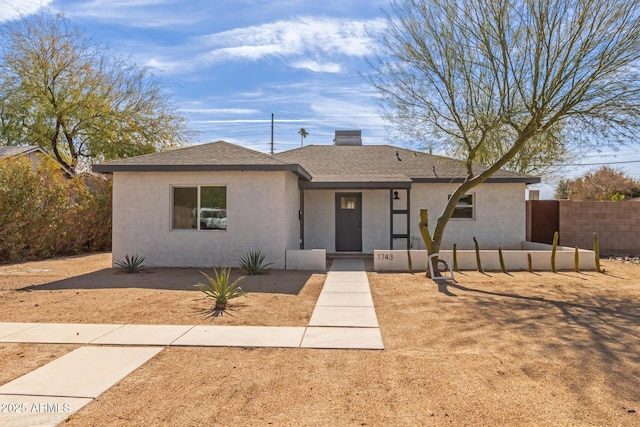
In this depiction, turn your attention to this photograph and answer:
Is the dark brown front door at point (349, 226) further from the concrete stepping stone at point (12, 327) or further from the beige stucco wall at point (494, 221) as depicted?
the concrete stepping stone at point (12, 327)

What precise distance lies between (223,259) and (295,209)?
297 centimetres

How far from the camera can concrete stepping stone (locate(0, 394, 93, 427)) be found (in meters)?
3.37

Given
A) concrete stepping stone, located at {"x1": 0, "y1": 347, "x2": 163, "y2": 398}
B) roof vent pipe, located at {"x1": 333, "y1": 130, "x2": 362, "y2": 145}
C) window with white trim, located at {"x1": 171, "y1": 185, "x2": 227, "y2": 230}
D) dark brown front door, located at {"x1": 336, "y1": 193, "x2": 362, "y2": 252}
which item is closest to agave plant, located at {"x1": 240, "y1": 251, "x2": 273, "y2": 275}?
window with white trim, located at {"x1": 171, "y1": 185, "x2": 227, "y2": 230}

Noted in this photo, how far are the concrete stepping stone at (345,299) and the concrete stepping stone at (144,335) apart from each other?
2575mm

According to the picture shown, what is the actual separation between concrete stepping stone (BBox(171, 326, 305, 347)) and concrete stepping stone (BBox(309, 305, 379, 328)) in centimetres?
52

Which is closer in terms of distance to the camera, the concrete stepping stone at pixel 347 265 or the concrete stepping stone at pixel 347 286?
the concrete stepping stone at pixel 347 286

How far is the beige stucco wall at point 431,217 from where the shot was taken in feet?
50.7

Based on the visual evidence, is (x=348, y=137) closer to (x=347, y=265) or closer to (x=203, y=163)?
(x=347, y=265)

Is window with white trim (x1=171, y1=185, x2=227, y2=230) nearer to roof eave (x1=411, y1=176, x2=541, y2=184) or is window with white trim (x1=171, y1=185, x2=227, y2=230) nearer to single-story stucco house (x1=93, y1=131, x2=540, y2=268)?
single-story stucco house (x1=93, y1=131, x2=540, y2=268)

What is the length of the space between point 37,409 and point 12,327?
10.7 ft

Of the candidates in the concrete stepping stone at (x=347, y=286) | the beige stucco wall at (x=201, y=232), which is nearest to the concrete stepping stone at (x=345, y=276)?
the concrete stepping stone at (x=347, y=286)

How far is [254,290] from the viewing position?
8922 millimetres

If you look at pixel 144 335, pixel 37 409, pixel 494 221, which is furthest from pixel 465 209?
pixel 37 409

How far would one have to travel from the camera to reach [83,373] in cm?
440
